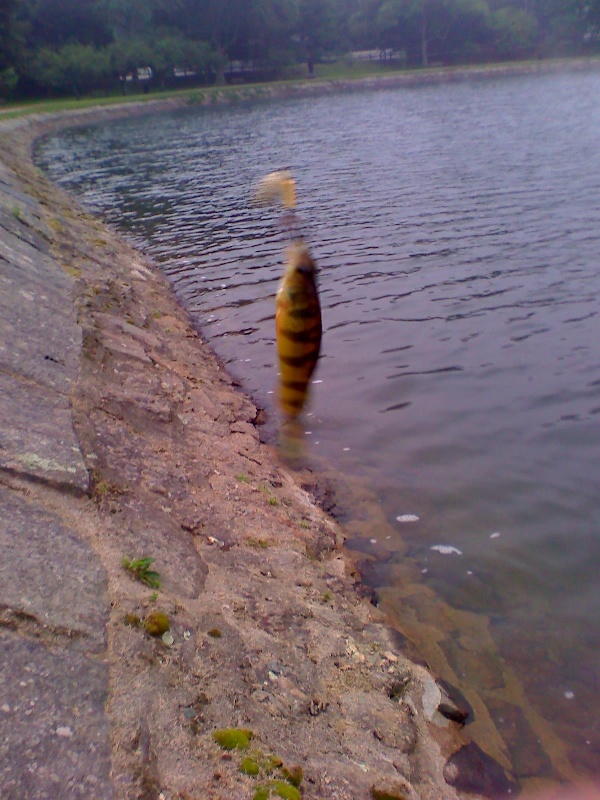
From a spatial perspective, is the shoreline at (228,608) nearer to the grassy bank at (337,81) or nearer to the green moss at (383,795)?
the green moss at (383,795)

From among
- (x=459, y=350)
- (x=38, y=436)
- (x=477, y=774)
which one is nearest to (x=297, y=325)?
(x=38, y=436)

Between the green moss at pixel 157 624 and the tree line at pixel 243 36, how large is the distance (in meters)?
69.3

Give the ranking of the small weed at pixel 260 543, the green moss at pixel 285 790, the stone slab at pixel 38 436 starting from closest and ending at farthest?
the green moss at pixel 285 790, the stone slab at pixel 38 436, the small weed at pixel 260 543

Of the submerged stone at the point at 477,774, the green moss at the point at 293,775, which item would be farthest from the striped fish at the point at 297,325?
the submerged stone at the point at 477,774

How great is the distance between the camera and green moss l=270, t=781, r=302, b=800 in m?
3.00

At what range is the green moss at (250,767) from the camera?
3025 millimetres

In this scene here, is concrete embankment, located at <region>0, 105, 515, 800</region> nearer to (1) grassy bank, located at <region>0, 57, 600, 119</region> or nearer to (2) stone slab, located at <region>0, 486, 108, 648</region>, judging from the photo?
(2) stone slab, located at <region>0, 486, 108, 648</region>

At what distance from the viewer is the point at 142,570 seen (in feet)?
12.9

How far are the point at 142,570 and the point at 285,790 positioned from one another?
1.41m

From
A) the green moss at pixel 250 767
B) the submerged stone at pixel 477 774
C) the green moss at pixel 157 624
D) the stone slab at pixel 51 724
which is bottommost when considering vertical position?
the submerged stone at pixel 477 774

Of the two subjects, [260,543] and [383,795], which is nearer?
[383,795]

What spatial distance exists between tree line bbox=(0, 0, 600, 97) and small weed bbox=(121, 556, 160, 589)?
2711 inches

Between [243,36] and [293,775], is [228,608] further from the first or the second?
[243,36]

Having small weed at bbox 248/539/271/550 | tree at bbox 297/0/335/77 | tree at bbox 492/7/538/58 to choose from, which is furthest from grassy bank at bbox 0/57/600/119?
small weed at bbox 248/539/271/550
